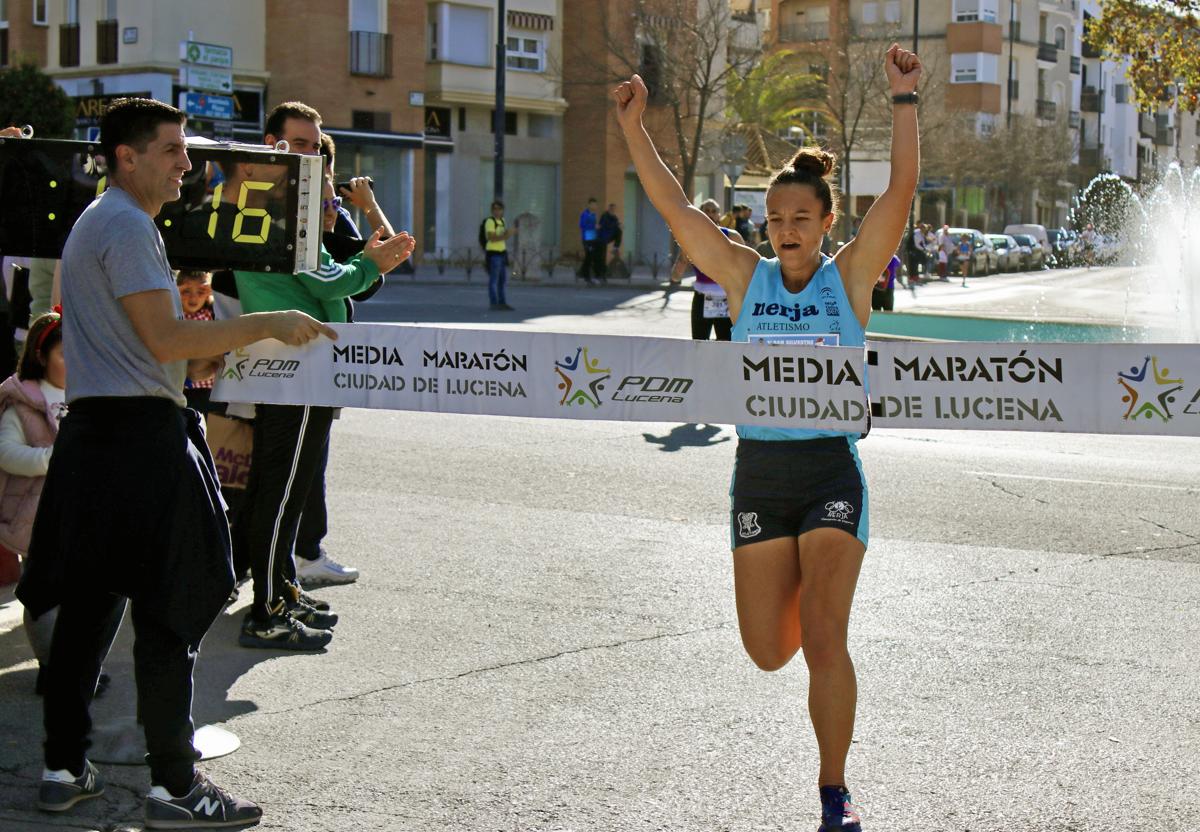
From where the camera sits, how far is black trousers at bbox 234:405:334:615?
20.4ft

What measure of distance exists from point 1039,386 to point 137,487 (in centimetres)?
266

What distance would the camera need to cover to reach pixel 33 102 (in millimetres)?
38781

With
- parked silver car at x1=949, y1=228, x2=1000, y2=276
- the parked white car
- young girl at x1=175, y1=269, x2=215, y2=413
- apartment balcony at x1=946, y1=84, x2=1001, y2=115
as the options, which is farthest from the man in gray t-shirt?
apartment balcony at x1=946, y1=84, x2=1001, y2=115

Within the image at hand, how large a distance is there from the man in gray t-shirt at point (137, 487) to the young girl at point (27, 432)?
1.35 m

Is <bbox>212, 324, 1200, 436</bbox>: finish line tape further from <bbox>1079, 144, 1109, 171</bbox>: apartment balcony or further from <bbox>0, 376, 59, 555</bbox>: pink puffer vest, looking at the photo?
<bbox>1079, 144, 1109, 171</bbox>: apartment balcony

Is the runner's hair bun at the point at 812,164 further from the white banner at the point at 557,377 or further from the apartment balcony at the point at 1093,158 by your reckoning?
the apartment balcony at the point at 1093,158

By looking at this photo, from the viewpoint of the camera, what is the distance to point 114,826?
14.4 feet

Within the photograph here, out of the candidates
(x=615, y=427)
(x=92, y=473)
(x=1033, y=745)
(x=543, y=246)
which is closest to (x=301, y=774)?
(x=92, y=473)

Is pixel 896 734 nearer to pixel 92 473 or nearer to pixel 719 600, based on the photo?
pixel 719 600

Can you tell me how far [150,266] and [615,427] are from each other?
360 inches

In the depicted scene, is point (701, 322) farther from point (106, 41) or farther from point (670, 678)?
point (106, 41)

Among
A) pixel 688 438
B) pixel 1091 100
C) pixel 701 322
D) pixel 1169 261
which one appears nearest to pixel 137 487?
pixel 688 438

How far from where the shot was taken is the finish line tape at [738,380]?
4566 millimetres

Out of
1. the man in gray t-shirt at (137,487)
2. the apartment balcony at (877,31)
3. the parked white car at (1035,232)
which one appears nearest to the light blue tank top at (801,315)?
the man in gray t-shirt at (137,487)
